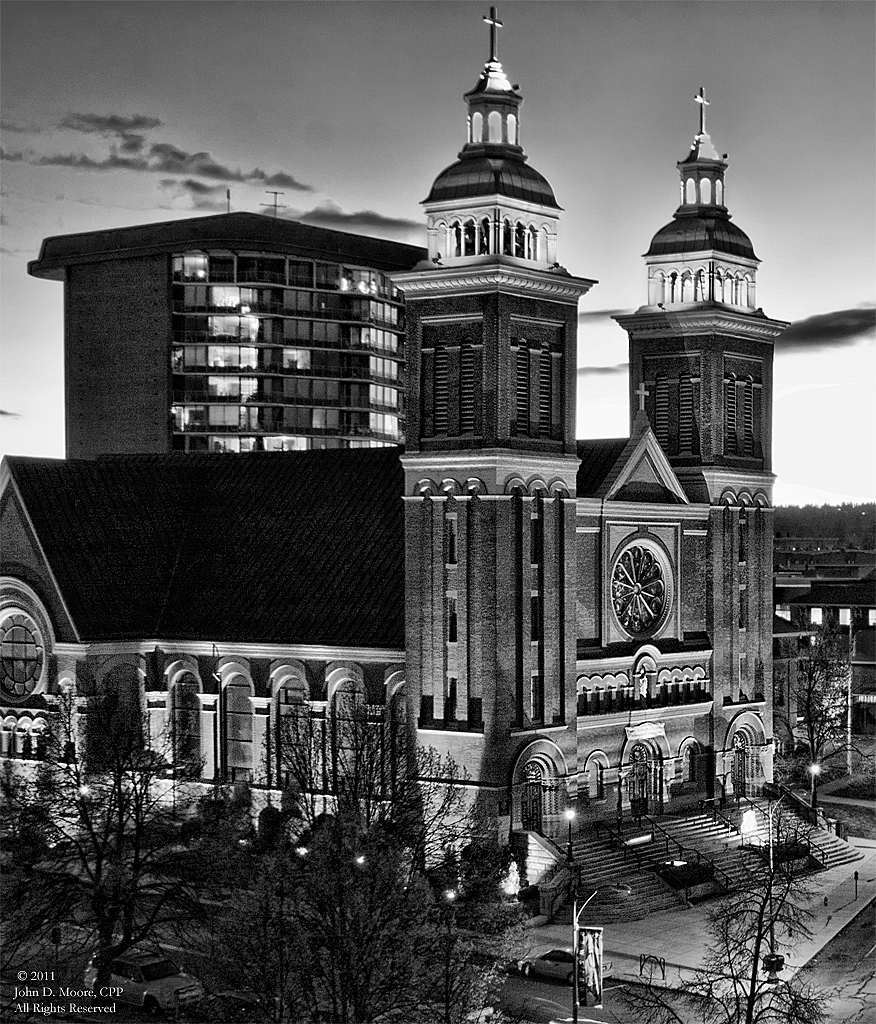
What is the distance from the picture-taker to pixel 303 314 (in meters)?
160

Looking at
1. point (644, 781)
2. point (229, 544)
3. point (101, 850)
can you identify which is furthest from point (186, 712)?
point (101, 850)

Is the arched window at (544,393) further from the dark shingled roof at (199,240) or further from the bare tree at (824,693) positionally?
the dark shingled roof at (199,240)

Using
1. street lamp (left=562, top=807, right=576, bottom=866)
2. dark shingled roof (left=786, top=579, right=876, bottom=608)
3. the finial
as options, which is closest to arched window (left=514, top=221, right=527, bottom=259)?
the finial

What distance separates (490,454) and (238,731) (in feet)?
Result: 65.0

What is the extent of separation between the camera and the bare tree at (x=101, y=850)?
2515 inches

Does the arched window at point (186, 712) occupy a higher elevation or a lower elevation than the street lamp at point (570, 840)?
higher

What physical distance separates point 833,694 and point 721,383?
32.8 metres

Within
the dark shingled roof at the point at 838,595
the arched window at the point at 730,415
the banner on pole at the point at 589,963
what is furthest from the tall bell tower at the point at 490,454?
the dark shingled roof at the point at 838,595

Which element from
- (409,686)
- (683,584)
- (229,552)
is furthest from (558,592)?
(229,552)

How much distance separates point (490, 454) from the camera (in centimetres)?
8006

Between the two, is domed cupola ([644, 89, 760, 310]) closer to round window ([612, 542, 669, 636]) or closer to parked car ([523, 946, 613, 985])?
round window ([612, 542, 669, 636])

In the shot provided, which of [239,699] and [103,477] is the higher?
[103,477]

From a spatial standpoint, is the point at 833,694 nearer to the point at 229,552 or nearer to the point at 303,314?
the point at 229,552

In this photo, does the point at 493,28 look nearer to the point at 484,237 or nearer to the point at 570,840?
the point at 484,237
